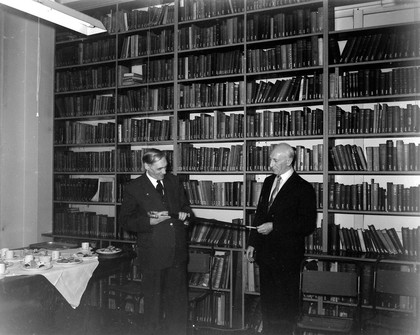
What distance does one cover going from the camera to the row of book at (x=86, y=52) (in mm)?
4746

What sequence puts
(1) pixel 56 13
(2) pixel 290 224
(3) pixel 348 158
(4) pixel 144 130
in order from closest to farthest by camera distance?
(2) pixel 290 224
(1) pixel 56 13
(3) pixel 348 158
(4) pixel 144 130

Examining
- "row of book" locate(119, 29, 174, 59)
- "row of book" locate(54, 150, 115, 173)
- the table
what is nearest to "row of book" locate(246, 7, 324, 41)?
"row of book" locate(119, 29, 174, 59)

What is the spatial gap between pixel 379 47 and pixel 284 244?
1870 mm

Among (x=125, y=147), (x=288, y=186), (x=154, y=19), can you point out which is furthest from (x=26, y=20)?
(x=288, y=186)

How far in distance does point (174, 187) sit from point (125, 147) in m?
1.49

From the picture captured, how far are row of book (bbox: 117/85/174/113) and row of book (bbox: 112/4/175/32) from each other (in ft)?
2.21

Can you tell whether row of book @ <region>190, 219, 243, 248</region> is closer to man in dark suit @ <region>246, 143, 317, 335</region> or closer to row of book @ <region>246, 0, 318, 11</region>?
man in dark suit @ <region>246, 143, 317, 335</region>

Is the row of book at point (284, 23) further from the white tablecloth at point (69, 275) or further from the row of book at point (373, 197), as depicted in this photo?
the white tablecloth at point (69, 275)

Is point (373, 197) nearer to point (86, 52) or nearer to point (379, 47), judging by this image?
point (379, 47)

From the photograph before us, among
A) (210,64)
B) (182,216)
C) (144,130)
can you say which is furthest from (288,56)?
(182,216)

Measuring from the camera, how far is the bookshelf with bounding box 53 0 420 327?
357cm

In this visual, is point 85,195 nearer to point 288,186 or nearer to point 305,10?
point 288,186

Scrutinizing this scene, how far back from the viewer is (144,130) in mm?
4539

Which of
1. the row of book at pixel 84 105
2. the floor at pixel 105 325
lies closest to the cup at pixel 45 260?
→ the floor at pixel 105 325
